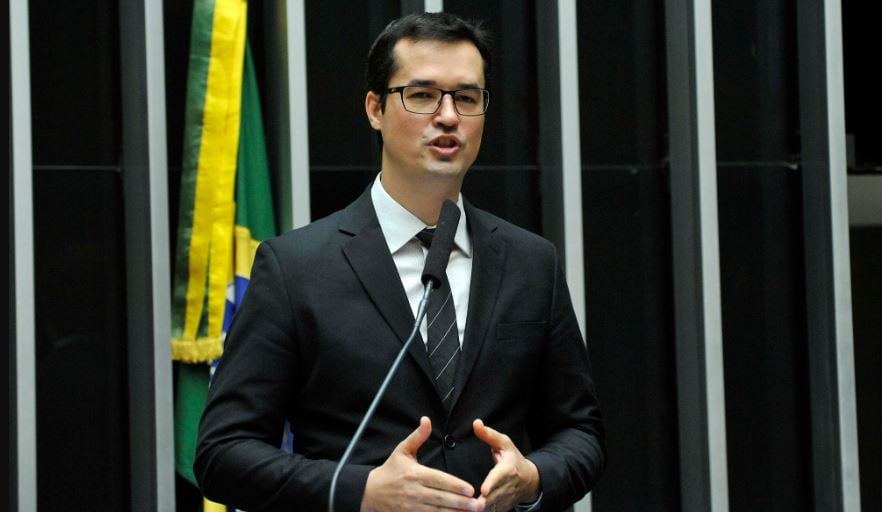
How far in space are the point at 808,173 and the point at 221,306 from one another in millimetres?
2947

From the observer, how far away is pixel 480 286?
88.0 inches

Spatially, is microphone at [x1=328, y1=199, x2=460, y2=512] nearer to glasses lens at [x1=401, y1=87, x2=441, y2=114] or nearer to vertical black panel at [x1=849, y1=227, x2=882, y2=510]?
glasses lens at [x1=401, y1=87, x2=441, y2=114]

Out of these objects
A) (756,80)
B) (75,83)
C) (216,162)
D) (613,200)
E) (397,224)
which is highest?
(756,80)

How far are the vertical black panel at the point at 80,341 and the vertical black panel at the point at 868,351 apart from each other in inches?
140

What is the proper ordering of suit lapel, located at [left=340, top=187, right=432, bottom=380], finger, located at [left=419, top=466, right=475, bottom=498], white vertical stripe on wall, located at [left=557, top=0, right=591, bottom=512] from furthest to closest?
white vertical stripe on wall, located at [left=557, top=0, right=591, bottom=512] < suit lapel, located at [left=340, top=187, right=432, bottom=380] < finger, located at [left=419, top=466, right=475, bottom=498]

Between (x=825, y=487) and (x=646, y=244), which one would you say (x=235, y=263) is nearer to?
(x=646, y=244)

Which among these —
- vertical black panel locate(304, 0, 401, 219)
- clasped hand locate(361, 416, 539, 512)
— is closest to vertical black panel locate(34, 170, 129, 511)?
vertical black panel locate(304, 0, 401, 219)

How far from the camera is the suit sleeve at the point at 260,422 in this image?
2.02 m

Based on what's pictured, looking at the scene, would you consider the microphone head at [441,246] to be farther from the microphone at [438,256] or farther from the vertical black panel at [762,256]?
the vertical black panel at [762,256]

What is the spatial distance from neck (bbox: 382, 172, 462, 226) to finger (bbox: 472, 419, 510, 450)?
43 centimetres

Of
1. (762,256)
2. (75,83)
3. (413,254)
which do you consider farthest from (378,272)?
(762,256)

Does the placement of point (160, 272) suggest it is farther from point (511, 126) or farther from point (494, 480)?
point (494, 480)

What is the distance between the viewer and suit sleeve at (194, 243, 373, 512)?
6.62ft

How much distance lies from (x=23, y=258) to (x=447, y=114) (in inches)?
116
